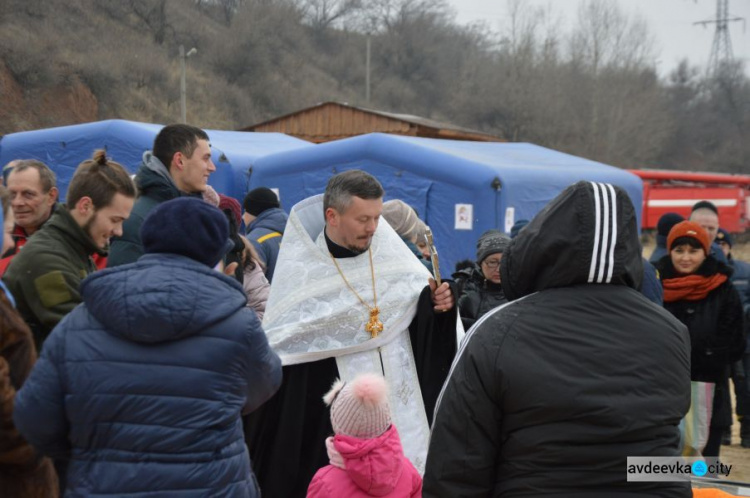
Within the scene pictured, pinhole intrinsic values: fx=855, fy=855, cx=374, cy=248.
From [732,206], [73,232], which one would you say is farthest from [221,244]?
[732,206]

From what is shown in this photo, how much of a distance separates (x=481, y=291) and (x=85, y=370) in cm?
313

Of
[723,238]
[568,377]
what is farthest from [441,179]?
[568,377]

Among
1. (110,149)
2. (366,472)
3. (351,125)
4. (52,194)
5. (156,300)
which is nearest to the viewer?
(156,300)

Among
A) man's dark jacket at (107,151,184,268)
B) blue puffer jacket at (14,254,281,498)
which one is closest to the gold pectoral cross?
man's dark jacket at (107,151,184,268)

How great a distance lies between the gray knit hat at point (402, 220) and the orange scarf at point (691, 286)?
184cm

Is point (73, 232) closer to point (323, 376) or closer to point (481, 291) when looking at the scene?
point (323, 376)

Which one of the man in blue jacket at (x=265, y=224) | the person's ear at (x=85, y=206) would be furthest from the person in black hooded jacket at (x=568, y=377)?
the man in blue jacket at (x=265, y=224)

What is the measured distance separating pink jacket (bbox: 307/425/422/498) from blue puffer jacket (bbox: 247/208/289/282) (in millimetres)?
2908

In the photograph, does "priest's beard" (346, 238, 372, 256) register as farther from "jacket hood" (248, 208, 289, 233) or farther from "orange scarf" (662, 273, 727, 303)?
"orange scarf" (662, 273, 727, 303)

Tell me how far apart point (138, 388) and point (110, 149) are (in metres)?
13.0

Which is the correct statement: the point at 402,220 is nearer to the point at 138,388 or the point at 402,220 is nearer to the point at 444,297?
the point at 444,297

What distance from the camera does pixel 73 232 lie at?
3.32m

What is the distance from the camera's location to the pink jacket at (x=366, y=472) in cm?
290

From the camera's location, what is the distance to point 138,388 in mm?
2332
